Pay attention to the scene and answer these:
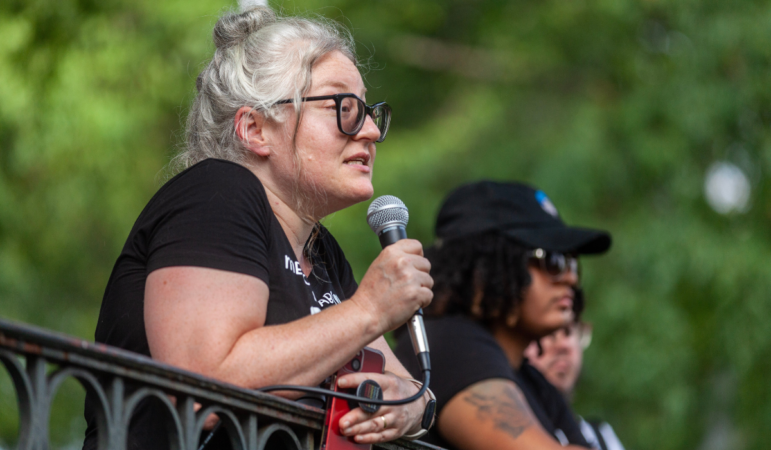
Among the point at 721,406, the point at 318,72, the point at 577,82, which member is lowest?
the point at 721,406

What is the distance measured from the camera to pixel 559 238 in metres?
3.62

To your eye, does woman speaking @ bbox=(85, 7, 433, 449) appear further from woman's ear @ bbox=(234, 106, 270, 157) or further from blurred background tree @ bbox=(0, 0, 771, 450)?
blurred background tree @ bbox=(0, 0, 771, 450)

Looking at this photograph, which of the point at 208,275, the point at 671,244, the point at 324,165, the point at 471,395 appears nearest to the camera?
the point at 208,275

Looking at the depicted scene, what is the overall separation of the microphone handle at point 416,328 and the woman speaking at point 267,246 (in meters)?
0.08

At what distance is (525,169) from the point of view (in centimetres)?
821

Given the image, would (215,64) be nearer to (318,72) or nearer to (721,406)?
(318,72)

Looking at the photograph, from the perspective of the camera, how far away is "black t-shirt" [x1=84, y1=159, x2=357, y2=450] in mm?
1911

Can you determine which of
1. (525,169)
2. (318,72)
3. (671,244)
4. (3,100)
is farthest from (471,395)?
(525,169)

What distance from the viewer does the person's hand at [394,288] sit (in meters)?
1.97

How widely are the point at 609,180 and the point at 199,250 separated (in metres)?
6.56

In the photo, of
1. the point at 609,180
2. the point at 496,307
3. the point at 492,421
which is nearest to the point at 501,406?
the point at 492,421

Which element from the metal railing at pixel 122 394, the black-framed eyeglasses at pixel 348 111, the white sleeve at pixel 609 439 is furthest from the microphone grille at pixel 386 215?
the white sleeve at pixel 609 439

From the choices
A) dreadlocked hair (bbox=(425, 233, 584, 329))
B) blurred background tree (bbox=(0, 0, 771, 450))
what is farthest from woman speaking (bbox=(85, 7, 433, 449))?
blurred background tree (bbox=(0, 0, 771, 450))

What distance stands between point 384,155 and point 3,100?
4062 millimetres
